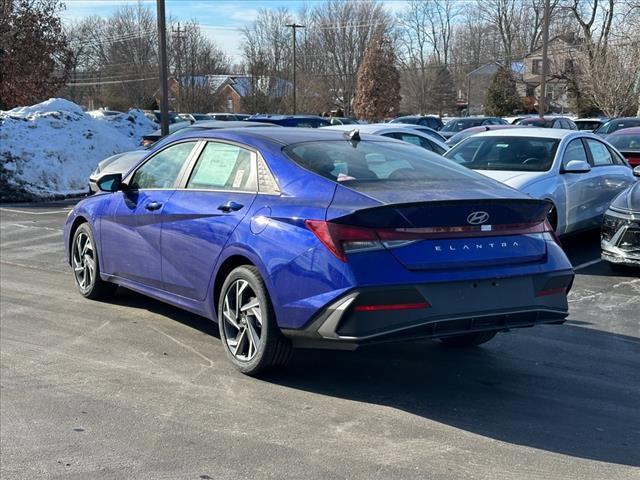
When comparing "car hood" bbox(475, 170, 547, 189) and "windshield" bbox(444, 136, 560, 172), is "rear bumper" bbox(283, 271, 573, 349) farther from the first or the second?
"windshield" bbox(444, 136, 560, 172)

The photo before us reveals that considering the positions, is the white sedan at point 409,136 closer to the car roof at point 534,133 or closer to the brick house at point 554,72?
the car roof at point 534,133

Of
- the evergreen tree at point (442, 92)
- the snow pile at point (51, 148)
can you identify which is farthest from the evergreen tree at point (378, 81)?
the snow pile at point (51, 148)

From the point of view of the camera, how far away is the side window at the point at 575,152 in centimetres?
976

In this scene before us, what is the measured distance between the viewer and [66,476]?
145 inches

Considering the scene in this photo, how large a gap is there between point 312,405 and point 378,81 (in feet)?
173

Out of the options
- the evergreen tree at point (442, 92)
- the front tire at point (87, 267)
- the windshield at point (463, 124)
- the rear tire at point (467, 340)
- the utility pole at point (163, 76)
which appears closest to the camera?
the rear tire at point (467, 340)

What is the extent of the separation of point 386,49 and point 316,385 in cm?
5326

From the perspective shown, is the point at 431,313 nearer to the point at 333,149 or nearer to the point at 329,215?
the point at 329,215

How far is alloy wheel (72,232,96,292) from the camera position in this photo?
23.3 feet

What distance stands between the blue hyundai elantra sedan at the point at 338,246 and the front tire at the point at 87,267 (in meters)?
1.16

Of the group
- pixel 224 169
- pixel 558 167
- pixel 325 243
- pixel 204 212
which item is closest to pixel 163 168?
pixel 224 169

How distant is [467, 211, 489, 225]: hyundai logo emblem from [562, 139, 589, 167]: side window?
555 centimetres

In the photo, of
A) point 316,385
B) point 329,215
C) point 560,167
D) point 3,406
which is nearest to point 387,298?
point 329,215

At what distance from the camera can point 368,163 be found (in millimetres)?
Result: 5199
